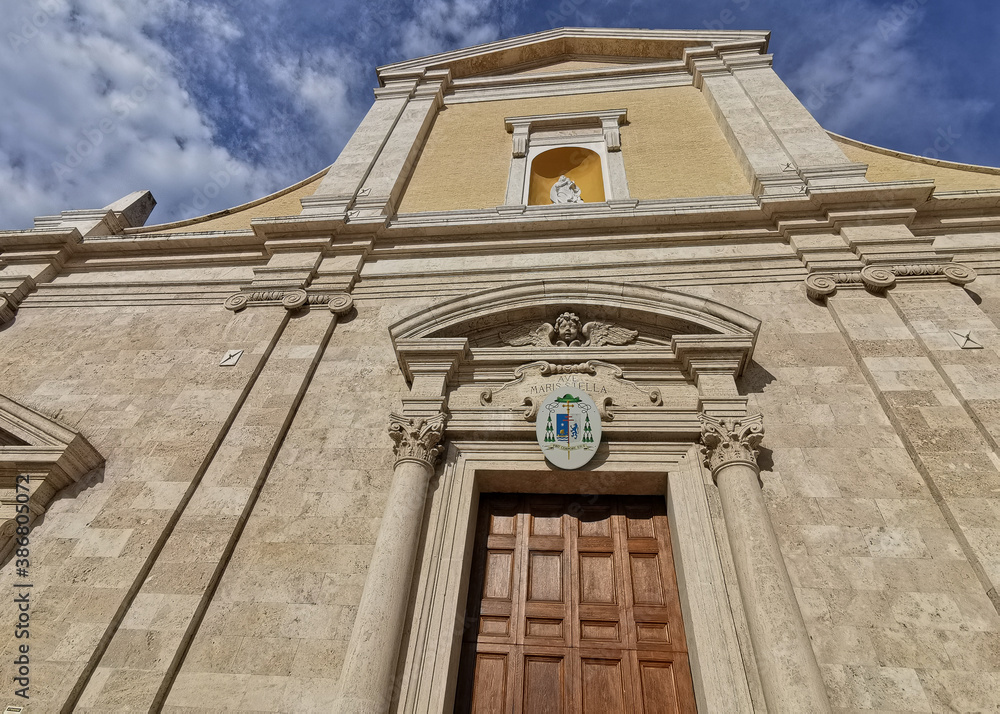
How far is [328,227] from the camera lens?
26.8ft

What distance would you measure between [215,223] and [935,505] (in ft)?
35.1

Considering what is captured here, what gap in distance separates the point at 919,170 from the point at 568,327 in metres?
6.68

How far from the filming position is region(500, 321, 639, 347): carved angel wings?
641cm

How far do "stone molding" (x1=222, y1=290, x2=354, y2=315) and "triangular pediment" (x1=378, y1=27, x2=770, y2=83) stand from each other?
305 inches

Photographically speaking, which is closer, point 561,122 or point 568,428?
point 568,428

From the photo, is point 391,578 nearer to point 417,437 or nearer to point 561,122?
Answer: point 417,437

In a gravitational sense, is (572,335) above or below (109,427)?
above

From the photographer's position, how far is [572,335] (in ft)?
21.1

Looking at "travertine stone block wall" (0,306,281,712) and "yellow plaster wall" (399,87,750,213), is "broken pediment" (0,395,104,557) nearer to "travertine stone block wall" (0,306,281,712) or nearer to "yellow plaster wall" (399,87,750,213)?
"travertine stone block wall" (0,306,281,712)

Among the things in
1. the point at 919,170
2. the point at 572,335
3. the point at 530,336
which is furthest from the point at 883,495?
the point at 919,170

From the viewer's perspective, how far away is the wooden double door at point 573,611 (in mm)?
4422

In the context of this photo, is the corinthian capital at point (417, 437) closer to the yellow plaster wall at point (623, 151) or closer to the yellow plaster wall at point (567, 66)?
the yellow plaster wall at point (623, 151)

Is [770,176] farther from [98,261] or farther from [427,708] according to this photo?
[98,261]

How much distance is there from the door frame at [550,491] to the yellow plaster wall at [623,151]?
5040mm
